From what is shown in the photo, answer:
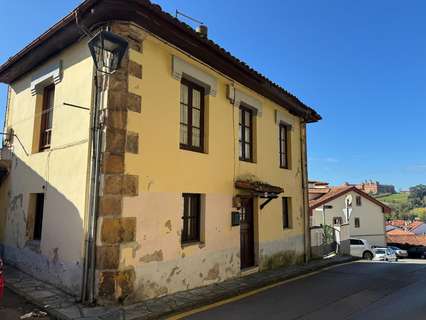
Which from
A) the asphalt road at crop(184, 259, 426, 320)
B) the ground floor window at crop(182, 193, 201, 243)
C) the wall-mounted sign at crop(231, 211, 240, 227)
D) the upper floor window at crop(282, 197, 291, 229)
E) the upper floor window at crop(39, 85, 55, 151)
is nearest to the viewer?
the asphalt road at crop(184, 259, 426, 320)

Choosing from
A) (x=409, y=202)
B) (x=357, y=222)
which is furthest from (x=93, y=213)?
(x=409, y=202)

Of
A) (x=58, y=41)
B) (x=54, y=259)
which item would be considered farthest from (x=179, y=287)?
(x=58, y=41)

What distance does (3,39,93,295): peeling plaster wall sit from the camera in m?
6.31

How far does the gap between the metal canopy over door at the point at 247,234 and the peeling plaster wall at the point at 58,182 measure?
445cm

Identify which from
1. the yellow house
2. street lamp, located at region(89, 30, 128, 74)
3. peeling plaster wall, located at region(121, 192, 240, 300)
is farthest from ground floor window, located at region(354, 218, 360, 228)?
street lamp, located at region(89, 30, 128, 74)

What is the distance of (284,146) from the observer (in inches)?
463

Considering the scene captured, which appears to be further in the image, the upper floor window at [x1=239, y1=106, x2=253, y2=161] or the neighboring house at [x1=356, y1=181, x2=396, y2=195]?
the neighboring house at [x1=356, y1=181, x2=396, y2=195]

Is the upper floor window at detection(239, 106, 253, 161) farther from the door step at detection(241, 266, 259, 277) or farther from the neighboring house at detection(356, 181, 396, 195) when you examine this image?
the neighboring house at detection(356, 181, 396, 195)

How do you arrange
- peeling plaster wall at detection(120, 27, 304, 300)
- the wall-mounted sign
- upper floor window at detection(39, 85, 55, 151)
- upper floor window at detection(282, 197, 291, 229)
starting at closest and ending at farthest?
peeling plaster wall at detection(120, 27, 304, 300) → upper floor window at detection(39, 85, 55, 151) → the wall-mounted sign → upper floor window at detection(282, 197, 291, 229)

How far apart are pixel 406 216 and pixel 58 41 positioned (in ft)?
342

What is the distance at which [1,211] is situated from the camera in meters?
9.23

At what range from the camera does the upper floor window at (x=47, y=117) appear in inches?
318

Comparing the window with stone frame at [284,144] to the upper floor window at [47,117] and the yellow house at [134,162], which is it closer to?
the yellow house at [134,162]

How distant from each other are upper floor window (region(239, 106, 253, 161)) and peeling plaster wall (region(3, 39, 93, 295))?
175 inches
